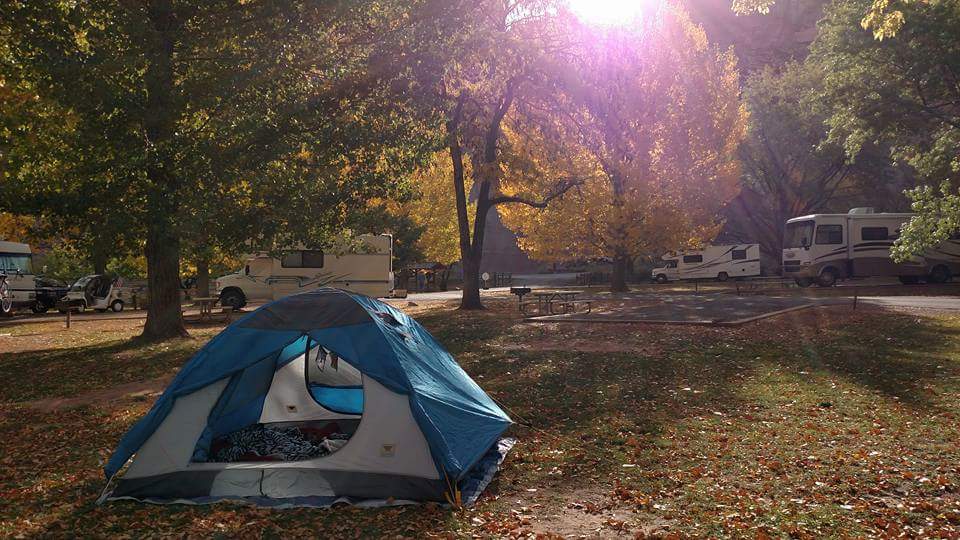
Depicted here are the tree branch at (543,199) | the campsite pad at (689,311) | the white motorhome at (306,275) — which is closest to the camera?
the campsite pad at (689,311)

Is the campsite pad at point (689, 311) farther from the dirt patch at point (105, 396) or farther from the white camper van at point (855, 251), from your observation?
the dirt patch at point (105, 396)

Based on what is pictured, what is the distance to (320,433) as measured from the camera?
26.2 ft

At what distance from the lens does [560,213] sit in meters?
31.8

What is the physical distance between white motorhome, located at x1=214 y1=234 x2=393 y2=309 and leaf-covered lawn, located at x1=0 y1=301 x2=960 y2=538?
12.8 metres

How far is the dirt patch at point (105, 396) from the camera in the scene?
11.1m

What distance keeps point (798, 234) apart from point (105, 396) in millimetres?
30932

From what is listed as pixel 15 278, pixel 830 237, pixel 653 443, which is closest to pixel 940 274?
pixel 830 237

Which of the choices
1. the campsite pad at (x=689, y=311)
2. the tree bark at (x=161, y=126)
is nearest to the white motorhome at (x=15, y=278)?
the tree bark at (x=161, y=126)

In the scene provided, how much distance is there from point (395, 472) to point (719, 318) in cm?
1453

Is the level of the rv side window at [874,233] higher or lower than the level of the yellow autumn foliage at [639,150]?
lower

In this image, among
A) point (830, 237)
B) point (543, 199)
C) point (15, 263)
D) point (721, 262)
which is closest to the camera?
point (543, 199)

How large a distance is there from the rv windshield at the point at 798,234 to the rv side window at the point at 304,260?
22.0 metres

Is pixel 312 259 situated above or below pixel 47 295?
above

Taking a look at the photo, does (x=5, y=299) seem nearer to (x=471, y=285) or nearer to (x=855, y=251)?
(x=471, y=285)
